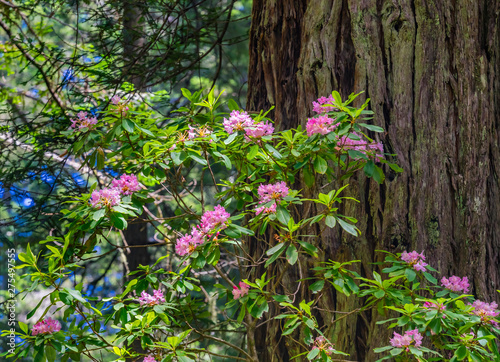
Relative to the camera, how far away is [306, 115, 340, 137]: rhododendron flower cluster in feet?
4.82

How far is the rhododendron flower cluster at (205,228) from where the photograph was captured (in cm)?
142

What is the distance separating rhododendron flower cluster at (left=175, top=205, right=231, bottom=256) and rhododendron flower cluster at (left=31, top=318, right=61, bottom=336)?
1.66ft

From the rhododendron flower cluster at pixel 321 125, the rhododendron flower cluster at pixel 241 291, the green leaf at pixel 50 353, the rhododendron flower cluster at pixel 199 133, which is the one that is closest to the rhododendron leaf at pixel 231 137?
the rhododendron flower cluster at pixel 199 133

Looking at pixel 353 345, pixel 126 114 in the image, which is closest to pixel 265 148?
pixel 126 114

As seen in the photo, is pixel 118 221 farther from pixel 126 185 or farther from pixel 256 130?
pixel 256 130

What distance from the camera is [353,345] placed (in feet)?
5.93

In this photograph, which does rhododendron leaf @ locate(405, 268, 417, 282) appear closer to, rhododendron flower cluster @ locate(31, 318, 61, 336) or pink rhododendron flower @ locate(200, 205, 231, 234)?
pink rhododendron flower @ locate(200, 205, 231, 234)

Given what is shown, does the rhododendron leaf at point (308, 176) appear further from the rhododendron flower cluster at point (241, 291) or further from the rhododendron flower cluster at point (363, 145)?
the rhododendron flower cluster at point (241, 291)

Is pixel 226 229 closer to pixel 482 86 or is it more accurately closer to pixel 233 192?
pixel 233 192

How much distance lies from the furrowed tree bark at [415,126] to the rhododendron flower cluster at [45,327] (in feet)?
2.94

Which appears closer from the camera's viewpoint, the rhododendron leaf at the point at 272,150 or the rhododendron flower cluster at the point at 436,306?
the rhododendron flower cluster at the point at 436,306

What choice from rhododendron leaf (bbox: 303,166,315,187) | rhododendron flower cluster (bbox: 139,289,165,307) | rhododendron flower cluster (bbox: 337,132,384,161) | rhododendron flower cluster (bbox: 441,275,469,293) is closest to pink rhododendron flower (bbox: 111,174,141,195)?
rhododendron flower cluster (bbox: 139,289,165,307)

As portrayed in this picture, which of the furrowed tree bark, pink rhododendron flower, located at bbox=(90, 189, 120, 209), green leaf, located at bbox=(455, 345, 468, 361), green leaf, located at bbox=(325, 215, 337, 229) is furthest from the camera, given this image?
the furrowed tree bark

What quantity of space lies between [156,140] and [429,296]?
3.93 feet
